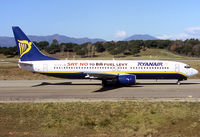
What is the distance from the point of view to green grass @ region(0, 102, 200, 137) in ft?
50.1

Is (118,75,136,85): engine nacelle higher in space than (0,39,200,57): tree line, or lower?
lower

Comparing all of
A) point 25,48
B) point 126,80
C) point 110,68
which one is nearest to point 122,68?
point 110,68

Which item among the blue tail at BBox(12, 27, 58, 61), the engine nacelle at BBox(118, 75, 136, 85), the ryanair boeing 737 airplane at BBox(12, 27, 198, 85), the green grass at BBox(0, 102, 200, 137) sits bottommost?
the green grass at BBox(0, 102, 200, 137)

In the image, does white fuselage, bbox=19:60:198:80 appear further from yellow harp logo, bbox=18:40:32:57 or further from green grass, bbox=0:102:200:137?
green grass, bbox=0:102:200:137

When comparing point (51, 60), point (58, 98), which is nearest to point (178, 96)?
point (58, 98)

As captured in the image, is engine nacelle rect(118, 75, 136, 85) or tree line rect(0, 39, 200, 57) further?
tree line rect(0, 39, 200, 57)

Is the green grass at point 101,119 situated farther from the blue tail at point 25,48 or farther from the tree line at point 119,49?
the tree line at point 119,49

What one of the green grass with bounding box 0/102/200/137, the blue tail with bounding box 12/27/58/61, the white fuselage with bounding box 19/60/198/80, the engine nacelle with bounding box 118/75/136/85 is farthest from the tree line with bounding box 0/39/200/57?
the green grass with bounding box 0/102/200/137

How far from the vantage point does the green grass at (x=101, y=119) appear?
15273mm

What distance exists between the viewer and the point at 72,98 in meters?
25.0

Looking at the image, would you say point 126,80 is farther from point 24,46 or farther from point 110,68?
point 24,46

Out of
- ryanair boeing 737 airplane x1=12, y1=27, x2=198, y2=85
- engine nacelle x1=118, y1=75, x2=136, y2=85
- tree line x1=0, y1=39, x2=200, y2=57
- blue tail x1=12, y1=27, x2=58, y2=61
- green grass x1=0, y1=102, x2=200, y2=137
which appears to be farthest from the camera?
tree line x1=0, y1=39, x2=200, y2=57

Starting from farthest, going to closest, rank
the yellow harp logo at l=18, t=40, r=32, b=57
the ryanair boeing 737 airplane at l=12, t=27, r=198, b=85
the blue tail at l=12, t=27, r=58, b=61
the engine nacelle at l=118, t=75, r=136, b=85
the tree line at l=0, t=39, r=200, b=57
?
the tree line at l=0, t=39, r=200, b=57 → the yellow harp logo at l=18, t=40, r=32, b=57 → the blue tail at l=12, t=27, r=58, b=61 → the ryanair boeing 737 airplane at l=12, t=27, r=198, b=85 → the engine nacelle at l=118, t=75, r=136, b=85

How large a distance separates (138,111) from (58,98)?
9.56 m
